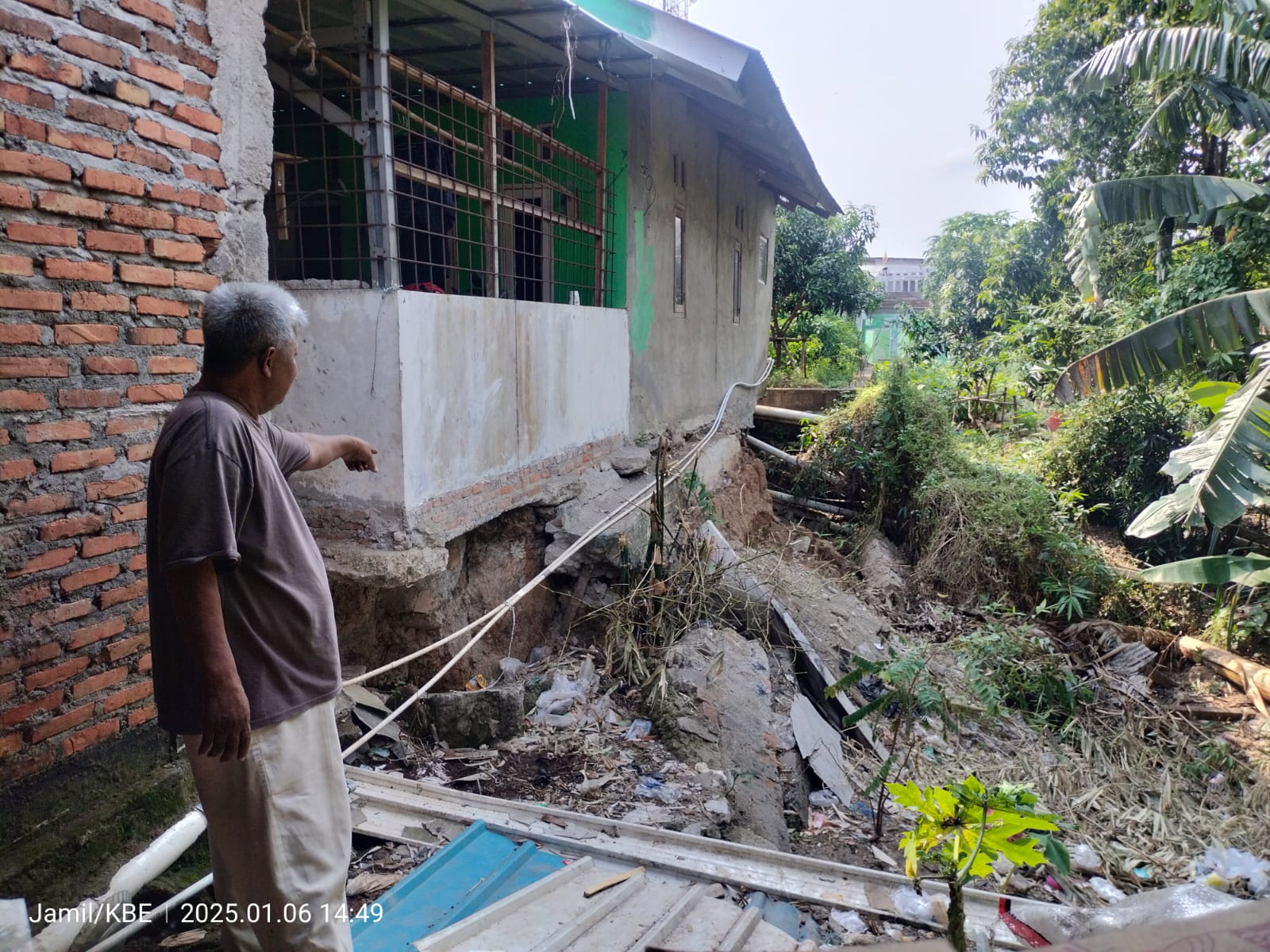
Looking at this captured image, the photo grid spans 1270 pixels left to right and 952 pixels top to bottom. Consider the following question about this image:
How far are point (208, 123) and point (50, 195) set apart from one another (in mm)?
656

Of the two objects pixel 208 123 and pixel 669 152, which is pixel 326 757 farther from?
pixel 669 152

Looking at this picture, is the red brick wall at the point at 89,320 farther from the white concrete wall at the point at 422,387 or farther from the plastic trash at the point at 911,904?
the plastic trash at the point at 911,904

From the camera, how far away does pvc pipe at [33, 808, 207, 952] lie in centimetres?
214

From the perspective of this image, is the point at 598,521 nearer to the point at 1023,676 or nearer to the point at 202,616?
the point at 1023,676

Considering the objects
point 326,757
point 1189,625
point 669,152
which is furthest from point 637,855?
point 1189,625

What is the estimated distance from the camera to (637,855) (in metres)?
2.97

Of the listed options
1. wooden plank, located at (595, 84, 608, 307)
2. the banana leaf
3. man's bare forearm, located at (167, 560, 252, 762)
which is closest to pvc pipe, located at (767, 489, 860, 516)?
the banana leaf

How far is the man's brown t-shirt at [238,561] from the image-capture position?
1752mm

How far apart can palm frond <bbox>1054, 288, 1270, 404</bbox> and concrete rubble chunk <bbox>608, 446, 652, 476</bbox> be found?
4.14 m

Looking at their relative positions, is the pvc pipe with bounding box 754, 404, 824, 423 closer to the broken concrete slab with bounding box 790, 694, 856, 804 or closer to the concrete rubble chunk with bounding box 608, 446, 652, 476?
the concrete rubble chunk with bounding box 608, 446, 652, 476

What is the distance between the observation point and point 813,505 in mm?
10250

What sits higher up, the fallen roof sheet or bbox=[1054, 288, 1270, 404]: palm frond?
bbox=[1054, 288, 1270, 404]: palm frond

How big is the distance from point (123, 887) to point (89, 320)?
1.72 meters

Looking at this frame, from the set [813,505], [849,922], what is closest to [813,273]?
[813,505]
